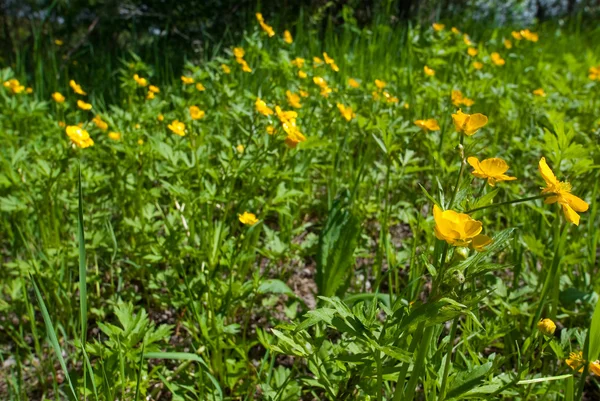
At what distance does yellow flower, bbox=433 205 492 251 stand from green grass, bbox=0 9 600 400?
0.03 metres

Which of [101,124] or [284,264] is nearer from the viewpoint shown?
[284,264]

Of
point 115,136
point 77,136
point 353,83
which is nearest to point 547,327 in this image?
point 77,136

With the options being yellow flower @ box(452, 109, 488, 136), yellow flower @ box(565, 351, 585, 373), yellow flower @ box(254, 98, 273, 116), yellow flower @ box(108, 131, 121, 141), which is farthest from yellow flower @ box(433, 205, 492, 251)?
yellow flower @ box(108, 131, 121, 141)

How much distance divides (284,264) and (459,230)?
1167mm

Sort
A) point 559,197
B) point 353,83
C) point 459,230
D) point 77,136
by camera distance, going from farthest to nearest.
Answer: point 353,83 → point 77,136 → point 559,197 → point 459,230

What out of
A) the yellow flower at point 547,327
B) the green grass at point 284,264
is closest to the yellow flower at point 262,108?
the green grass at point 284,264

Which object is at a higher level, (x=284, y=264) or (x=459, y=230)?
(x=459, y=230)

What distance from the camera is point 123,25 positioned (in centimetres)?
445

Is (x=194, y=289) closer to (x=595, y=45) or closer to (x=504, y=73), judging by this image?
(x=504, y=73)

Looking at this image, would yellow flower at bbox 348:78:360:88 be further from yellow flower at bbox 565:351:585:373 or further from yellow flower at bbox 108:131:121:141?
yellow flower at bbox 565:351:585:373

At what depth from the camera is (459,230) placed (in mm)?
718

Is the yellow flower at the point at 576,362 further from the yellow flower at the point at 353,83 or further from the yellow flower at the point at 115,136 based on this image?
the yellow flower at the point at 353,83

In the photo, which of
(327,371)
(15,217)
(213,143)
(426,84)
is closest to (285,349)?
(327,371)

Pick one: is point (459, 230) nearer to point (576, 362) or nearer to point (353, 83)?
point (576, 362)
